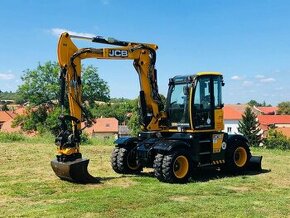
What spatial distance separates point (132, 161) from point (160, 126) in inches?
52.7

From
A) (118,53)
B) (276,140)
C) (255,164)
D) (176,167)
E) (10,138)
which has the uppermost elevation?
(118,53)

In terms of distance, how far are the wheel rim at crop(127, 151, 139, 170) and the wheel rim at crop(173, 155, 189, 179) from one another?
5.82 feet

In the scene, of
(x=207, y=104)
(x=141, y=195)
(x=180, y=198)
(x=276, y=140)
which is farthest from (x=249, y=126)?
(x=141, y=195)

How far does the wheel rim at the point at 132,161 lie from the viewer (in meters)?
12.6

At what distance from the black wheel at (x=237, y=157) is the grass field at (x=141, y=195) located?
1.36 feet

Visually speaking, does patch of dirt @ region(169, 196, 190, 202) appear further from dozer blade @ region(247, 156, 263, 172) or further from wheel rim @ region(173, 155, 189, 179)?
dozer blade @ region(247, 156, 263, 172)

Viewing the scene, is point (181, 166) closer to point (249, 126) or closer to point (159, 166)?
point (159, 166)

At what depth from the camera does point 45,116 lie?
56.7 meters

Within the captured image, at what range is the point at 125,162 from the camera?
12.5 m

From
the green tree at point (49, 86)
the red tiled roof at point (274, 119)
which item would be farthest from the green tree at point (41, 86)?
the red tiled roof at point (274, 119)

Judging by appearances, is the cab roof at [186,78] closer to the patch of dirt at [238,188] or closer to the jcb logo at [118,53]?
the jcb logo at [118,53]

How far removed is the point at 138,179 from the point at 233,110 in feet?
323

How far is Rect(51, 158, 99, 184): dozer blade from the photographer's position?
10305mm

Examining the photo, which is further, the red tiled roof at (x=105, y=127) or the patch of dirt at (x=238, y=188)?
the red tiled roof at (x=105, y=127)
